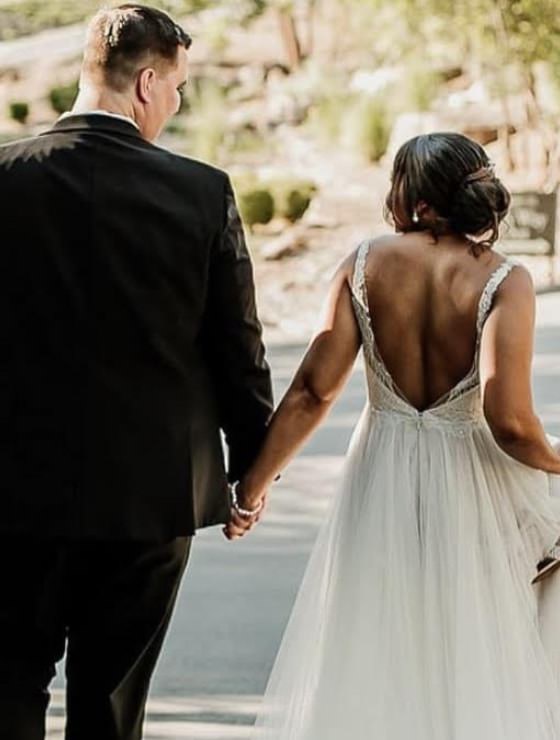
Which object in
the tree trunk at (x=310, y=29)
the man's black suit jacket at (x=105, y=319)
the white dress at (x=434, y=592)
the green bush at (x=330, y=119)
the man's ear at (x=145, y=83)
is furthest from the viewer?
the tree trunk at (x=310, y=29)

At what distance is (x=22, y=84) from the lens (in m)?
35.8

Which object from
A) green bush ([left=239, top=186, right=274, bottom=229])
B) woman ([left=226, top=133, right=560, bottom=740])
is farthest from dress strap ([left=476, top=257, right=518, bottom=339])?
green bush ([left=239, top=186, right=274, bottom=229])

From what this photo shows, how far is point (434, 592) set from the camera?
4055mm

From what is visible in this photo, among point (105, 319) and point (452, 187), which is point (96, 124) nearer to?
point (105, 319)

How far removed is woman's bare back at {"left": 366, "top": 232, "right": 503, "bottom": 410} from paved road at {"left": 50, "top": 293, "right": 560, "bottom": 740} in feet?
5.25

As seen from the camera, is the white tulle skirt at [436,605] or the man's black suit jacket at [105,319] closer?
the man's black suit jacket at [105,319]

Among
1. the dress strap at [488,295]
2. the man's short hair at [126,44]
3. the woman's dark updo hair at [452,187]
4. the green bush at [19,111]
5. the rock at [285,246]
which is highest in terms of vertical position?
the man's short hair at [126,44]

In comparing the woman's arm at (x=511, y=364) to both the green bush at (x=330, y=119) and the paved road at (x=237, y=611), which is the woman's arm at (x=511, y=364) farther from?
the green bush at (x=330, y=119)

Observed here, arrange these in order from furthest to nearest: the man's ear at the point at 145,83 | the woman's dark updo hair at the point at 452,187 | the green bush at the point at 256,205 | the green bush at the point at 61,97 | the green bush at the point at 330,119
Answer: the green bush at the point at 61,97
the green bush at the point at 330,119
the green bush at the point at 256,205
the woman's dark updo hair at the point at 452,187
the man's ear at the point at 145,83

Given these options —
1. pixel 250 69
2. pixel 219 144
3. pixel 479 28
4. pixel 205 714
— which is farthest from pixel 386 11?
pixel 205 714

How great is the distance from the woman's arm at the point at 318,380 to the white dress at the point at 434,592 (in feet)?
0.12

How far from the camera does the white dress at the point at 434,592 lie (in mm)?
4031

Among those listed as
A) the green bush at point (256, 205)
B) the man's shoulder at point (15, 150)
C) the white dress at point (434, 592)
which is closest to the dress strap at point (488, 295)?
the white dress at point (434, 592)

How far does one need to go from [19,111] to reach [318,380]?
29.5 metres
